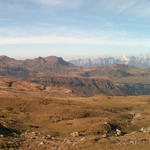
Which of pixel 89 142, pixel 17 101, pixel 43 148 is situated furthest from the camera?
pixel 17 101

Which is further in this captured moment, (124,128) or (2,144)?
(124,128)

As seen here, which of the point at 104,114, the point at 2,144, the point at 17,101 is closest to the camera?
the point at 2,144

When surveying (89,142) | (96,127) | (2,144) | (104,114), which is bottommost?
(104,114)

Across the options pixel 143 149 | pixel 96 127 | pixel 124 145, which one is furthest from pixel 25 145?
pixel 96 127

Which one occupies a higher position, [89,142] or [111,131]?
[89,142]

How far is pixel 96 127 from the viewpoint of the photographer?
51.9 m

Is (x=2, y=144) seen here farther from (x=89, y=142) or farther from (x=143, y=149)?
(x=143, y=149)

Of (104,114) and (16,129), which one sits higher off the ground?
(16,129)

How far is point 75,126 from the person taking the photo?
5600cm

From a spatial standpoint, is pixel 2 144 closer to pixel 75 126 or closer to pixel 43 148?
pixel 43 148

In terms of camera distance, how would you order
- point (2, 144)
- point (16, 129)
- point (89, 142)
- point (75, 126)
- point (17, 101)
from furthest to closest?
point (17, 101), point (75, 126), point (16, 129), point (89, 142), point (2, 144)

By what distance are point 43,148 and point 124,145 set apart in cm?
1488

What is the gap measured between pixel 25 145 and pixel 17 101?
78.9 meters

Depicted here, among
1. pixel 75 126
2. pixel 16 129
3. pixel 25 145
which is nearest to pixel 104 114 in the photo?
pixel 75 126
